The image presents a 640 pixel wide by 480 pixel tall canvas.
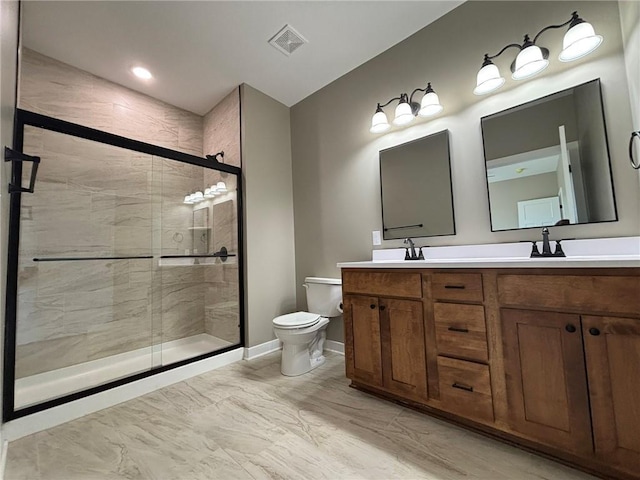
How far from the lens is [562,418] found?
1.10 metres

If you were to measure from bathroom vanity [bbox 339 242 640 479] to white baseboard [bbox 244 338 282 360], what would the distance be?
52.2 inches

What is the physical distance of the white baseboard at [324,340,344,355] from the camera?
2.56m

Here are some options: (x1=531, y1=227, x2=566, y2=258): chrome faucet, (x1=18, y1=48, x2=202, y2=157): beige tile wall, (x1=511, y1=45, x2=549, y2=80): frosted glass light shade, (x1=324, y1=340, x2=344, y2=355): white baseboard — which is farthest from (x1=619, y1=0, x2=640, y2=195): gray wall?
(x1=18, y1=48, x2=202, y2=157): beige tile wall

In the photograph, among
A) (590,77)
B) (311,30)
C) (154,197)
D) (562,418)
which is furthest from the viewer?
(154,197)

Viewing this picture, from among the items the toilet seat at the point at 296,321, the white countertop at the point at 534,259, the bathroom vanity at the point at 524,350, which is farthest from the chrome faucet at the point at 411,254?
the toilet seat at the point at 296,321

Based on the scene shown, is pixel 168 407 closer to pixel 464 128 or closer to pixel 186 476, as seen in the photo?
pixel 186 476

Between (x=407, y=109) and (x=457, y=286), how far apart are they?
4.73 feet

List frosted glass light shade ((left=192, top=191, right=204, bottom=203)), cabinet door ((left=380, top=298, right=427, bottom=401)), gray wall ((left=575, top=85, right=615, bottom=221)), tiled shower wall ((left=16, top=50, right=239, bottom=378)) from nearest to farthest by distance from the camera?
gray wall ((left=575, top=85, right=615, bottom=221)), cabinet door ((left=380, top=298, right=427, bottom=401)), tiled shower wall ((left=16, top=50, right=239, bottom=378)), frosted glass light shade ((left=192, top=191, right=204, bottom=203))

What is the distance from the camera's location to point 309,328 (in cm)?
213

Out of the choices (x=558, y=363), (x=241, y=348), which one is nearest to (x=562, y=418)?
(x=558, y=363)

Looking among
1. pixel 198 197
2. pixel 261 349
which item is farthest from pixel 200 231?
pixel 261 349

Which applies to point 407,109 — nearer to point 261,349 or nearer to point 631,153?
point 631,153

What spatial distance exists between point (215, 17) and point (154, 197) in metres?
1.62

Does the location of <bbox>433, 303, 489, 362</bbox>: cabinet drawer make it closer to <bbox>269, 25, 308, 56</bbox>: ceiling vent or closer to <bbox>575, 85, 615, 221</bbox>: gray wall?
<bbox>575, 85, 615, 221</bbox>: gray wall
